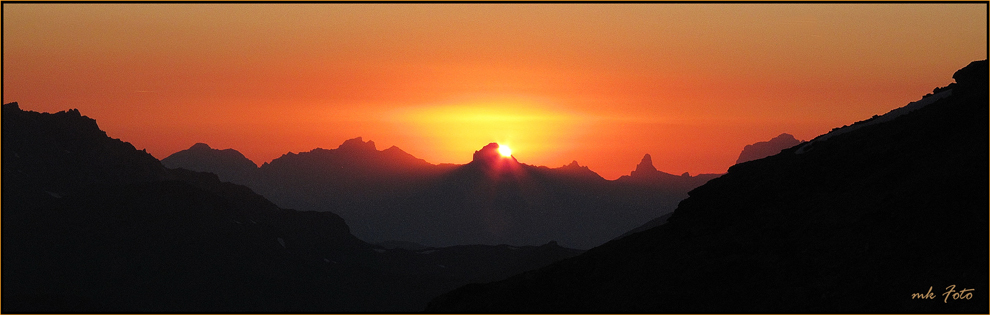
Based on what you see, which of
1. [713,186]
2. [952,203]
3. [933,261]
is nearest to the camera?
[933,261]

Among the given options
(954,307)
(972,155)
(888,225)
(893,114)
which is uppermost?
(893,114)

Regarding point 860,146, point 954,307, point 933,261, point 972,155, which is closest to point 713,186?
point 860,146

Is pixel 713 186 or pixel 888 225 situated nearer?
pixel 888 225

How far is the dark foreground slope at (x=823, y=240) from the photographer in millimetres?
45438

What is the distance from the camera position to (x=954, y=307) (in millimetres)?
40281

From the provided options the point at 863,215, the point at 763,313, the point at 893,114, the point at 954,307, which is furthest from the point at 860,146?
the point at 954,307

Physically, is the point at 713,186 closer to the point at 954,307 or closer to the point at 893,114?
the point at 893,114

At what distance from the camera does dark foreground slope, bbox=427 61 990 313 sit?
45438 mm

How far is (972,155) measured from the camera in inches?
2046

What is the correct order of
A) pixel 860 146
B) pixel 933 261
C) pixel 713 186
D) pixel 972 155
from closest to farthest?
pixel 933 261 < pixel 972 155 < pixel 860 146 < pixel 713 186

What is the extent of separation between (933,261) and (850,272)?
4377mm

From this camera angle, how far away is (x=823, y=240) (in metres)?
52.5

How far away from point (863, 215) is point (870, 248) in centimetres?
409

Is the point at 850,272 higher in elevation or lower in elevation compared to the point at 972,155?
lower
